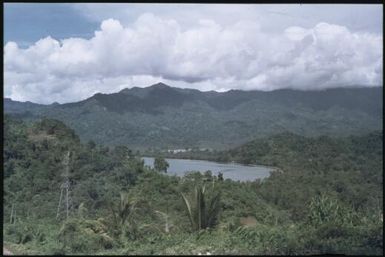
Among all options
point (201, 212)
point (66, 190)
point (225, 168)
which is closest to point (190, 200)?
point (201, 212)

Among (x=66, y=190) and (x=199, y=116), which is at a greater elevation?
(x=199, y=116)

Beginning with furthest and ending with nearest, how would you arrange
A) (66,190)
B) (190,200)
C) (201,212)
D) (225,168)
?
(225,168) → (66,190) → (190,200) → (201,212)

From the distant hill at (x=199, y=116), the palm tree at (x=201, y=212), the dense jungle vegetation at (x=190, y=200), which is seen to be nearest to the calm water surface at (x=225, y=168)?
the dense jungle vegetation at (x=190, y=200)

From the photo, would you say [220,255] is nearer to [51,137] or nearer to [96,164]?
[96,164]

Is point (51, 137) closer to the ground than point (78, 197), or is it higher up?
higher up

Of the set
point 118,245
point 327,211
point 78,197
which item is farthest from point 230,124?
point 118,245

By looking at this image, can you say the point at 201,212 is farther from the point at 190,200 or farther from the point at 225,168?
the point at 225,168

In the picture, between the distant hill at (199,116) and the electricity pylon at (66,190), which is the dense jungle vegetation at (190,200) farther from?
the distant hill at (199,116)
